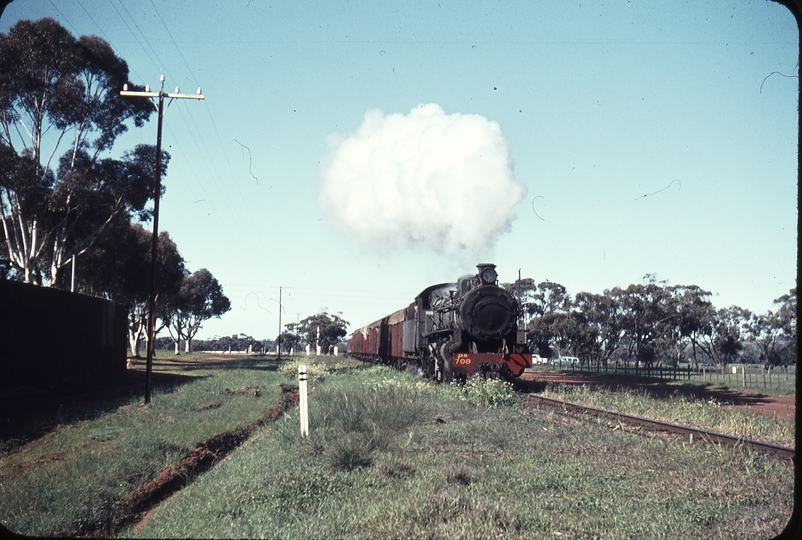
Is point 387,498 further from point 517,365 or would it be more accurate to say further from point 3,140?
point 3,140

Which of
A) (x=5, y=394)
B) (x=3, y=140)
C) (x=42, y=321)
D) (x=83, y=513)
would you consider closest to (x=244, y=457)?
(x=83, y=513)

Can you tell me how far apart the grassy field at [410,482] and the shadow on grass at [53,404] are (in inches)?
32.6

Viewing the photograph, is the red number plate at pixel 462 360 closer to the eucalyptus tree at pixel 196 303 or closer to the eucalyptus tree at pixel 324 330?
the eucalyptus tree at pixel 196 303

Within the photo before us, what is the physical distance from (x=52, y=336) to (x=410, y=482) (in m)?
15.7

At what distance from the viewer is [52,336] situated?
1797cm

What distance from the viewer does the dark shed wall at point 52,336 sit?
15.6m

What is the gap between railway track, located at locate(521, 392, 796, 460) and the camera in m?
8.23

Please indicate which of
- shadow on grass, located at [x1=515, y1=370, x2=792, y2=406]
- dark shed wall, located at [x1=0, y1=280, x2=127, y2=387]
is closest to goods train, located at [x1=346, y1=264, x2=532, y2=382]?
shadow on grass, located at [x1=515, y1=370, x2=792, y2=406]

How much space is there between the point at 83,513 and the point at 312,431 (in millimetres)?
3842

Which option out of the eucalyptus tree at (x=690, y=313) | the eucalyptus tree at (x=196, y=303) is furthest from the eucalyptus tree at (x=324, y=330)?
the eucalyptus tree at (x=690, y=313)

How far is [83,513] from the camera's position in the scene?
6.05 meters

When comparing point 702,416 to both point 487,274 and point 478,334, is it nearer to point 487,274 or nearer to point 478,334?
point 478,334

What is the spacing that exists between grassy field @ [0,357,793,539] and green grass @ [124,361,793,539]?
2cm

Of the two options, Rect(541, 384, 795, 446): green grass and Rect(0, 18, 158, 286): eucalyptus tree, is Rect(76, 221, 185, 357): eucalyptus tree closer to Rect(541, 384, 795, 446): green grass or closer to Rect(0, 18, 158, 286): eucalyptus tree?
Rect(0, 18, 158, 286): eucalyptus tree
